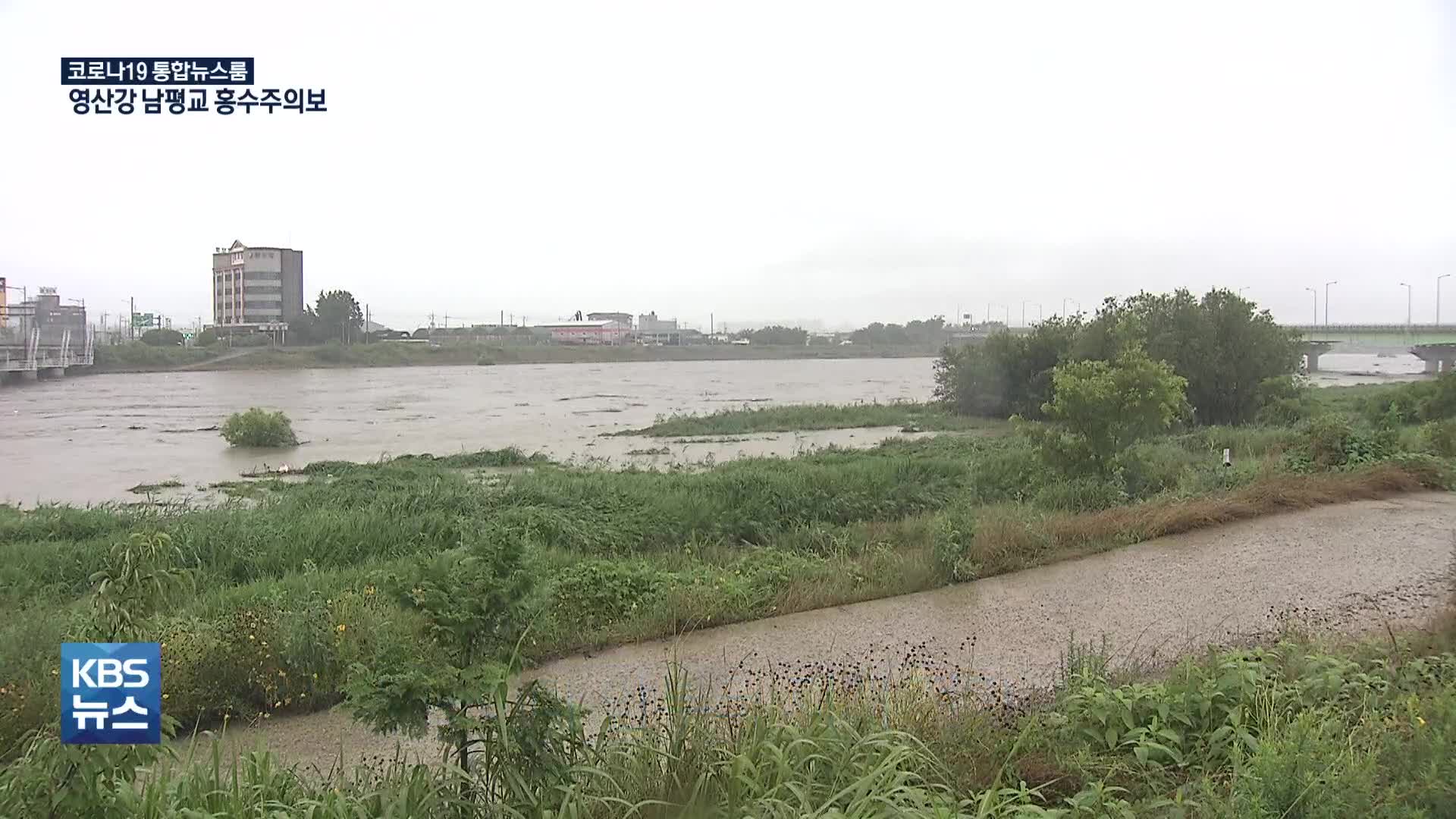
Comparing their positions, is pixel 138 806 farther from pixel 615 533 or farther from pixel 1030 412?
pixel 1030 412

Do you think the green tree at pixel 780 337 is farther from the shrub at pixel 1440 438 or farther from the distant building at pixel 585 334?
the shrub at pixel 1440 438

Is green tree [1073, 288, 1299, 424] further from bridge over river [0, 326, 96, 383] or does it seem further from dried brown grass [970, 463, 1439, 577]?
bridge over river [0, 326, 96, 383]

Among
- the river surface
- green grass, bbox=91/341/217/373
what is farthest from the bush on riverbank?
green grass, bbox=91/341/217/373

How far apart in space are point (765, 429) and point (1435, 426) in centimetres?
2057

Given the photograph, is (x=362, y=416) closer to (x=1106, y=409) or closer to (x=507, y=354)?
(x=1106, y=409)

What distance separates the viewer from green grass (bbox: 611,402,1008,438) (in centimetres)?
3048

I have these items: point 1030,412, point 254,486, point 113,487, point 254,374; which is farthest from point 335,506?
point 254,374

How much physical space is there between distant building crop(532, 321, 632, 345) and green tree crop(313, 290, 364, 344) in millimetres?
40461

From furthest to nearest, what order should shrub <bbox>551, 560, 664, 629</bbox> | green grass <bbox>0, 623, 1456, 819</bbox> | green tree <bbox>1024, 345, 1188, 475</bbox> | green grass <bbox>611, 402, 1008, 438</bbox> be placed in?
green grass <bbox>611, 402, 1008, 438</bbox>, green tree <bbox>1024, 345, 1188, 475</bbox>, shrub <bbox>551, 560, 664, 629</bbox>, green grass <bbox>0, 623, 1456, 819</bbox>

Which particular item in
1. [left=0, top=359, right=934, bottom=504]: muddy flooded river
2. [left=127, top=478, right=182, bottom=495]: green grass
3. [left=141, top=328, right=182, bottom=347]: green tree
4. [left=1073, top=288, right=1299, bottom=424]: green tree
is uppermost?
[left=141, top=328, right=182, bottom=347]: green tree

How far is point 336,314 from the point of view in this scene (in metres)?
60.1

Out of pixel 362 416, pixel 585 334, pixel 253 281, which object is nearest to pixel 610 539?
pixel 253 281

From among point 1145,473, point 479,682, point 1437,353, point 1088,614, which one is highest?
point 1437,353
